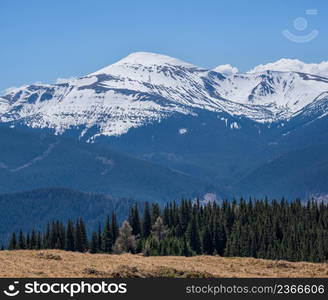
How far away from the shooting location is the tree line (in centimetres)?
16138

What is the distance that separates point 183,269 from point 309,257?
199 feet

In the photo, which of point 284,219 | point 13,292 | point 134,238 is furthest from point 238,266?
point 284,219

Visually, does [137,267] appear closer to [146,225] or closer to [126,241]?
[126,241]

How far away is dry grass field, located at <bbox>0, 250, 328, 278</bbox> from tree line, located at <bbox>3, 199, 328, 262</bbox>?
146 ft

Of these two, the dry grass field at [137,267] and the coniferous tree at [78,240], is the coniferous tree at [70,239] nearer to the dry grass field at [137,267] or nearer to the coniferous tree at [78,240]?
the coniferous tree at [78,240]

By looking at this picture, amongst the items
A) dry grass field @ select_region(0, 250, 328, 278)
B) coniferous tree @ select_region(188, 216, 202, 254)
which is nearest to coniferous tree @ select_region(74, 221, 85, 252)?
coniferous tree @ select_region(188, 216, 202, 254)

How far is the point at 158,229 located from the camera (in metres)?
188

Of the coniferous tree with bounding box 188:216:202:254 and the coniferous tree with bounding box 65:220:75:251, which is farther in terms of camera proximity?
the coniferous tree with bounding box 188:216:202:254

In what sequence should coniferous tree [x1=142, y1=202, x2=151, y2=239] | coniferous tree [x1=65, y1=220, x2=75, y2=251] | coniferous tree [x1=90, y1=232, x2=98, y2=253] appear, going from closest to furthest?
coniferous tree [x1=65, y1=220, x2=75, y2=251] → coniferous tree [x1=90, y1=232, x2=98, y2=253] → coniferous tree [x1=142, y1=202, x2=151, y2=239]

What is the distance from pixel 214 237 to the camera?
607 feet

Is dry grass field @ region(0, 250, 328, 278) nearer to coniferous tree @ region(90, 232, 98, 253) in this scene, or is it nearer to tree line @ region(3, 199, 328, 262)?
tree line @ region(3, 199, 328, 262)

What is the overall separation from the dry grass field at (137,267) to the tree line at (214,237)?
44.5 metres

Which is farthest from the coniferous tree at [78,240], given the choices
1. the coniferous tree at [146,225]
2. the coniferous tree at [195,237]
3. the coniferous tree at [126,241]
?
the coniferous tree at [195,237]

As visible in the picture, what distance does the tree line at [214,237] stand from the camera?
529ft
